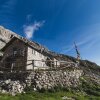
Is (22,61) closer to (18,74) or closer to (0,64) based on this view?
(0,64)

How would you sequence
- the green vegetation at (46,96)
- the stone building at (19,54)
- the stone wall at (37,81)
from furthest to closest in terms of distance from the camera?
the stone building at (19,54)
the stone wall at (37,81)
the green vegetation at (46,96)

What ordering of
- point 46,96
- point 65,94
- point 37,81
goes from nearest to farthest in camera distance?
point 46,96, point 65,94, point 37,81

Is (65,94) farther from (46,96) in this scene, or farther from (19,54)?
(19,54)

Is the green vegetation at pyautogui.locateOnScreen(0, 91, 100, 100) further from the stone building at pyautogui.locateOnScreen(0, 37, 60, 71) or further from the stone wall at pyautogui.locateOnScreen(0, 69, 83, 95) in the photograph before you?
the stone building at pyautogui.locateOnScreen(0, 37, 60, 71)

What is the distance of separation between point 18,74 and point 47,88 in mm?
6662

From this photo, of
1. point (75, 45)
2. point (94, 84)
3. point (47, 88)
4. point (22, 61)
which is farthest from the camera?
point (75, 45)

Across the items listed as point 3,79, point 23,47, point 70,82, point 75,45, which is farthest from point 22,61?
point 75,45

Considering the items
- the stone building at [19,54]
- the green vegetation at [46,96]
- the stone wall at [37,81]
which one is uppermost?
the stone building at [19,54]

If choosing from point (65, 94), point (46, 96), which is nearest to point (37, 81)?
point (46, 96)

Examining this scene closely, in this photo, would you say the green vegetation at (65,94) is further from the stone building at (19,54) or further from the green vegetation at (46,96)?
the stone building at (19,54)

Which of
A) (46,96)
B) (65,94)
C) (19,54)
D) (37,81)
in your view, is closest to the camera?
(46,96)

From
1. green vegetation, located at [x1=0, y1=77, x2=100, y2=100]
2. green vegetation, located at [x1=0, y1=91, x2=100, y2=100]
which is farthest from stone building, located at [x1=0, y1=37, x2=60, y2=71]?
green vegetation, located at [x1=0, y1=91, x2=100, y2=100]

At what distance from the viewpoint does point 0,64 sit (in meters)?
60.7

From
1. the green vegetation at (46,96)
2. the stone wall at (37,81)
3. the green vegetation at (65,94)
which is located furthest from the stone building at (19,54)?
the green vegetation at (46,96)
